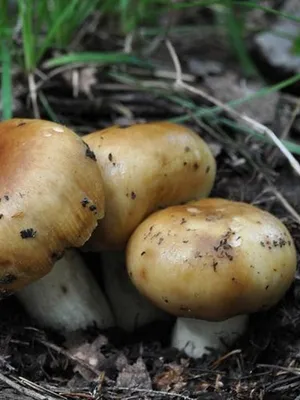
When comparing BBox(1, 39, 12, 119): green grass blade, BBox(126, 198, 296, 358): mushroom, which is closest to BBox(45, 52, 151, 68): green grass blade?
BBox(1, 39, 12, 119): green grass blade

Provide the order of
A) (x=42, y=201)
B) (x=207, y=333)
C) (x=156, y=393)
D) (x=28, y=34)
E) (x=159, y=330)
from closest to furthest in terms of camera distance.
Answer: (x=42, y=201)
(x=156, y=393)
(x=207, y=333)
(x=159, y=330)
(x=28, y=34)

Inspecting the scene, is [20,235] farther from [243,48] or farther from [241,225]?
[243,48]

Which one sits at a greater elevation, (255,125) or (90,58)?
(90,58)

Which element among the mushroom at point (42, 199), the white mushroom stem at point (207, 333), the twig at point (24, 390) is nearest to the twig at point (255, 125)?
the white mushroom stem at point (207, 333)

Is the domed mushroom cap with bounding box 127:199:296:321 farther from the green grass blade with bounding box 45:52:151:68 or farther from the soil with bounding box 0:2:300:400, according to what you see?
the green grass blade with bounding box 45:52:151:68

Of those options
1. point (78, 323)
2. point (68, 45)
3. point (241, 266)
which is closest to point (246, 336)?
point (241, 266)

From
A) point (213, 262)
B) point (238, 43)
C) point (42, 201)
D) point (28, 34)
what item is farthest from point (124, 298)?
point (238, 43)

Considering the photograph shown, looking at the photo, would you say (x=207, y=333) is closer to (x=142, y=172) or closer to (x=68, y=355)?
(x=68, y=355)
